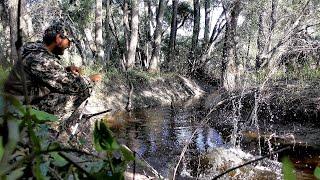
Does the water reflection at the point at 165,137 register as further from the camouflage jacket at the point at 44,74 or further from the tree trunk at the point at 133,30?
the tree trunk at the point at 133,30

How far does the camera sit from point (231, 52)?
16.1 metres

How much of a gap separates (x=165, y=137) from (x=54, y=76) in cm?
497

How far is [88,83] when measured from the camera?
567 centimetres

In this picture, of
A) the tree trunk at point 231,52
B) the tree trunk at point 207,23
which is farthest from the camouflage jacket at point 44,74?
the tree trunk at point 207,23

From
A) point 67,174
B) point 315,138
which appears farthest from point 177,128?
point 67,174

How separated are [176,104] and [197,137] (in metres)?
6.96

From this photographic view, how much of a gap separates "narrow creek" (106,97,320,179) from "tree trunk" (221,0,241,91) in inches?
123

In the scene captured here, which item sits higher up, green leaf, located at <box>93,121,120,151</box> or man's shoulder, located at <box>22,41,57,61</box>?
man's shoulder, located at <box>22,41,57,61</box>

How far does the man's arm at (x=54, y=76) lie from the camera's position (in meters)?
4.93

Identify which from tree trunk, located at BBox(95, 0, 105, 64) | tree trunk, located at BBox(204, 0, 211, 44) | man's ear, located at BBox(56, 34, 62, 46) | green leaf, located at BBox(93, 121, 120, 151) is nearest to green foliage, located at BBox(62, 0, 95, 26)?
tree trunk, located at BBox(95, 0, 105, 64)

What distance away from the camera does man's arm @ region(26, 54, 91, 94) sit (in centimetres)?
493

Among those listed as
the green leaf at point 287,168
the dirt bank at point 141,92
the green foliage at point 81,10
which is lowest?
the dirt bank at point 141,92

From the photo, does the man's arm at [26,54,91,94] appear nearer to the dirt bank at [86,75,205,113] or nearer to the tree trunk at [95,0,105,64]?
the dirt bank at [86,75,205,113]

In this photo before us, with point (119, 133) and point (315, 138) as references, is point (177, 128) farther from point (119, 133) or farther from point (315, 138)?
point (315, 138)
